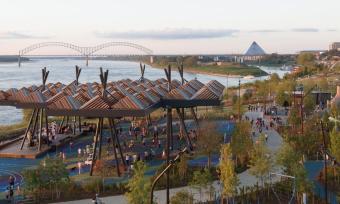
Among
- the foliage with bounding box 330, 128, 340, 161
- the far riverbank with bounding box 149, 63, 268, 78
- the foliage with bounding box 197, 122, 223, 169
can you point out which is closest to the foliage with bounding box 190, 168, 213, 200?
the foliage with bounding box 197, 122, 223, 169

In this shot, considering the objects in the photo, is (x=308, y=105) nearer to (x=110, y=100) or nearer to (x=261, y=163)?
(x=110, y=100)

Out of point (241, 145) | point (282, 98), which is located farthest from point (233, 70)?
point (241, 145)

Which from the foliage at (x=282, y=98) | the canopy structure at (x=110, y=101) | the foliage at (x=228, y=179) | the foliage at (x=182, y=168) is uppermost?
the canopy structure at (x=110, y=101)

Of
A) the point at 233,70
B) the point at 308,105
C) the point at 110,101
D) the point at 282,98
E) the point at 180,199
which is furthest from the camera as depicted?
the point at 233,70

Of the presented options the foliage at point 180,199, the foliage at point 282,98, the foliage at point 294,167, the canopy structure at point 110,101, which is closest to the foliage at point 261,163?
the foliage at point 294,167

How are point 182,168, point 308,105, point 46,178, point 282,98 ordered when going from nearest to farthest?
1. point 46,178
2. point 182,168
3. point 308,105
4. point 282,98

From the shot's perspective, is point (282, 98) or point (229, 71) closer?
point (282, 98)

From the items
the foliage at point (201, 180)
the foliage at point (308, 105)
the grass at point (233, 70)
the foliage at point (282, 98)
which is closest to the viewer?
the foliage at point (201, 180)

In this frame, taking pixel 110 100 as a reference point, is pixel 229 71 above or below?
above

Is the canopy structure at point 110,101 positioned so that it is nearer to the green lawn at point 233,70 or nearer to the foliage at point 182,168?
the foliage at point 182,168

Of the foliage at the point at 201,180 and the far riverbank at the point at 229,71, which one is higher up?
the far riverbank at the point at 229,71

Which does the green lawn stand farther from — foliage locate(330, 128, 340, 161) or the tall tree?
the tall tree

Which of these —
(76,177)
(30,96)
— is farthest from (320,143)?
(30,96)
